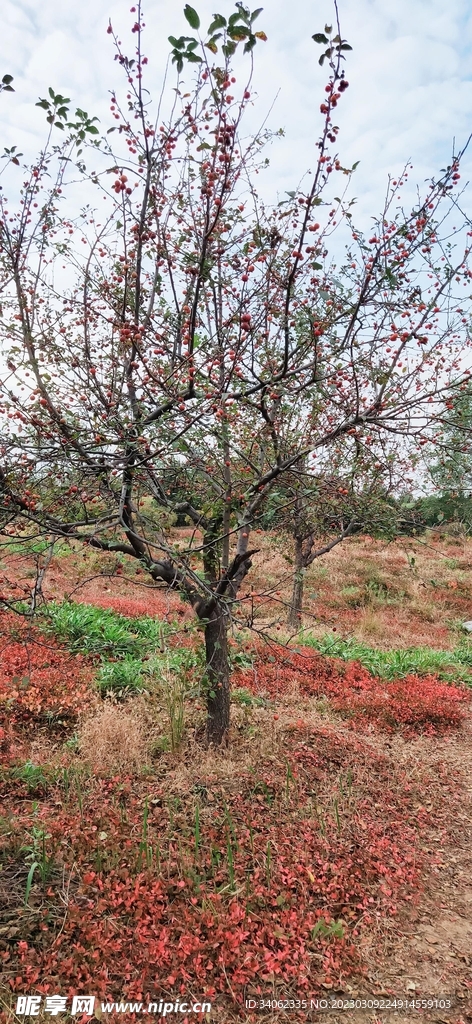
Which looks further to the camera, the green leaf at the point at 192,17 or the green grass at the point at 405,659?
the green grass at the point at 405,659

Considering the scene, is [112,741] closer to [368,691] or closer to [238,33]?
[368,691]

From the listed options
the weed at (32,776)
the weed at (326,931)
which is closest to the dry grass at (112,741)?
the weed at (32,776)

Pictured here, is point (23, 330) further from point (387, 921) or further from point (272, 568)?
point (272, 568)

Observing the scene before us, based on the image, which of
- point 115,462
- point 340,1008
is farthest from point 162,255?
point 340,1008

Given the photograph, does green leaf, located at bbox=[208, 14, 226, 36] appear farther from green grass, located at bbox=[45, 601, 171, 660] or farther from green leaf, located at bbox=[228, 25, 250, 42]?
green grass, located at bbox=[45, 601, 171, 660]

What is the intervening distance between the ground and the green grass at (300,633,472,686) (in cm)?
111

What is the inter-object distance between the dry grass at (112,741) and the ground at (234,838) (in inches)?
0.8

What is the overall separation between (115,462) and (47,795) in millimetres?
3082

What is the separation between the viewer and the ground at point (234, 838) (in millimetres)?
2943

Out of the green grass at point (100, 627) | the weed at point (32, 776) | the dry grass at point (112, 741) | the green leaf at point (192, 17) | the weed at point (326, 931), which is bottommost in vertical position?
the weed at point (326, 931)

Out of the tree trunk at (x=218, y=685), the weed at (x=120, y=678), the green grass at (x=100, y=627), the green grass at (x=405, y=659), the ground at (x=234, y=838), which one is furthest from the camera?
the green grass at (x=405, y=659)

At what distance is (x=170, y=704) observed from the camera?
5184 millimetres

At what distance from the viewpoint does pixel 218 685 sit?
4973 mm

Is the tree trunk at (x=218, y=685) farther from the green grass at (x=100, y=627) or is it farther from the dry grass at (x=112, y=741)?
the green grass at (x=100, y=627)
